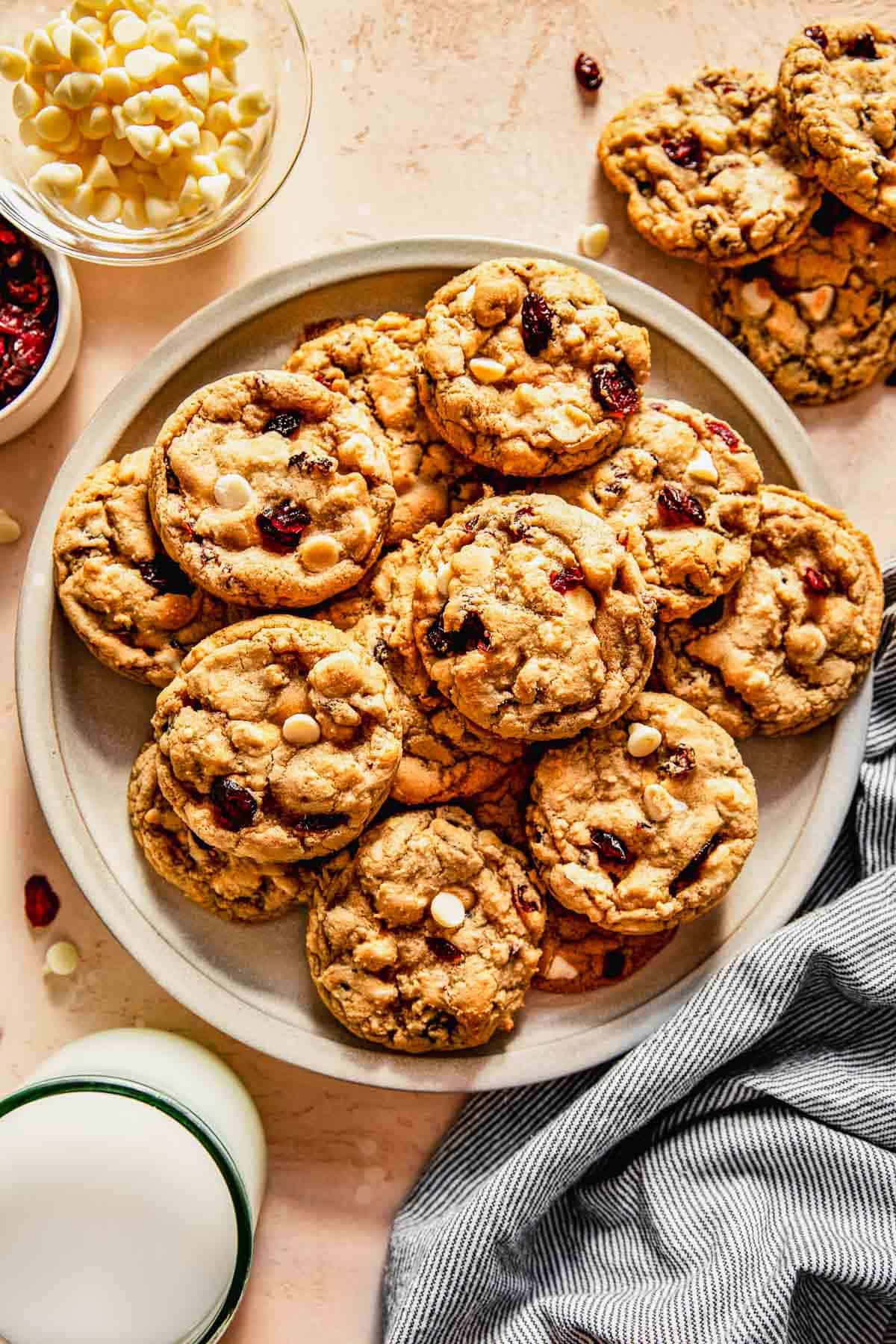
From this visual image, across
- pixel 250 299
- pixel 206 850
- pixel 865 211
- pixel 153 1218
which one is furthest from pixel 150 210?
pixel 153 1218

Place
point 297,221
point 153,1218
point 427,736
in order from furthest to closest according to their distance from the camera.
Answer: point 297,221 < point 427,736 < point 153,1218

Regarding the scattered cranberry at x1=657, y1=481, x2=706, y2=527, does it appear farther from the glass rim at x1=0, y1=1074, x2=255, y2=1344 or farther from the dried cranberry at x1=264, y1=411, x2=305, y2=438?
the glass rim at x1=0, y1=1074, x2=255, y2=1344

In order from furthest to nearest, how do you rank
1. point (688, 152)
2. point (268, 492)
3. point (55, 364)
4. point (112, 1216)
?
point (688, 152) < point (55, 364) < point (268, 492) < point (112, 1216)

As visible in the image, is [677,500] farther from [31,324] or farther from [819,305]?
[31,324]

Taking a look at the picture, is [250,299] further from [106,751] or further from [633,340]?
[106,751]

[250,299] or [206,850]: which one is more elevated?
[250,299]

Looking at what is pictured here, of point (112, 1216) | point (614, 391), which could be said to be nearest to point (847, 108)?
point (614, 391)
